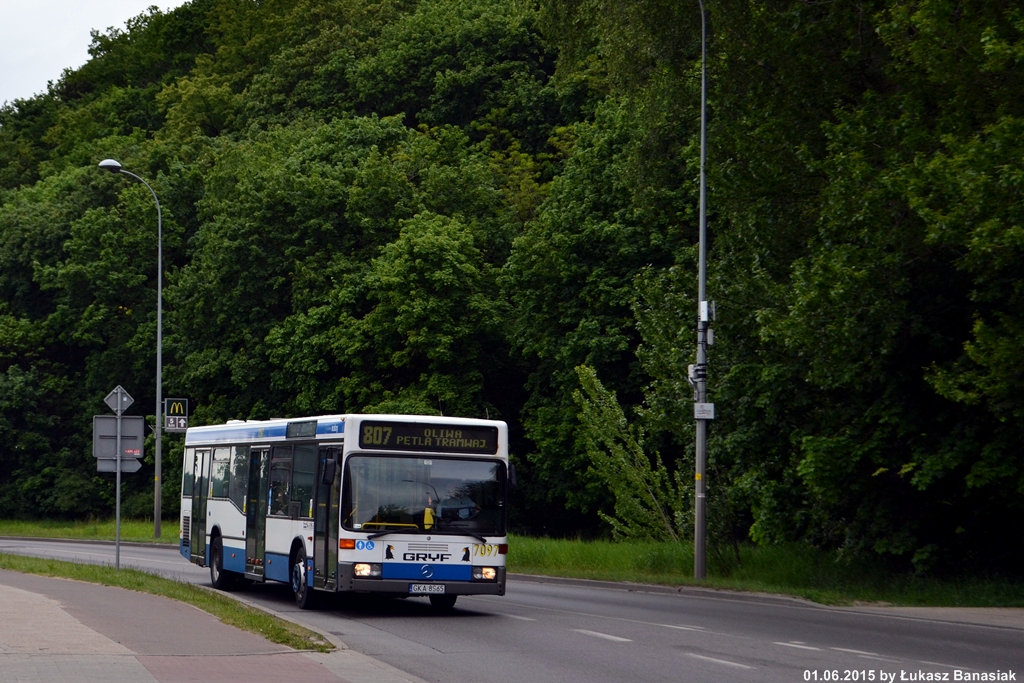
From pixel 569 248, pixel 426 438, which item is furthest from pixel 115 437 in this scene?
pixel 569 248

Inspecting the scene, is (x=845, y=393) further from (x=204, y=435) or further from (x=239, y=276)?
(x=239, y=276)

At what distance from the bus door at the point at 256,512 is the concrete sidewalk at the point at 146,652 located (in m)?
4.43

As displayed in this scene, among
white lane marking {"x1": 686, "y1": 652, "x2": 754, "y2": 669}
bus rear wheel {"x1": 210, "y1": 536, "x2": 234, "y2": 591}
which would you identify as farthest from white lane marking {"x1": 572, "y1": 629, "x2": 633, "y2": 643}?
bus rear wheel {"x1": 210, "y1": 536, "x2": 234, "y2": 591}

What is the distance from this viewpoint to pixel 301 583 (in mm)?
19281

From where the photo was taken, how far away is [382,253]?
163 ft

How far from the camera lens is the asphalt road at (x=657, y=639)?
12.4 meters

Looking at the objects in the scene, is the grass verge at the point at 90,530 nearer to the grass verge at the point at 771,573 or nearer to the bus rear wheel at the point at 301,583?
the grass verge at the point at 771,573

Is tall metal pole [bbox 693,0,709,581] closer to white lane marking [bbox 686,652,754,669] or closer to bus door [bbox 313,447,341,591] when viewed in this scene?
bus door [bbox 313,447,341,591]

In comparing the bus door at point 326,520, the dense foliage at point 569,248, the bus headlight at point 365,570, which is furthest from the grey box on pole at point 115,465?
the dense foliage at point 569,248

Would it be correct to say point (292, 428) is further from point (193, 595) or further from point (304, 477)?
point (193, 595)

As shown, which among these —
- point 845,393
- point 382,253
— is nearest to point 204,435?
point 845,393

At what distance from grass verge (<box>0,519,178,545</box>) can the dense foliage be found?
1.55m

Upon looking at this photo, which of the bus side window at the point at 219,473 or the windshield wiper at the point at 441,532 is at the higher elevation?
the bus side window at the point at 219,473

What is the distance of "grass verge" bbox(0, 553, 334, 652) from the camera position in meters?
13.8
